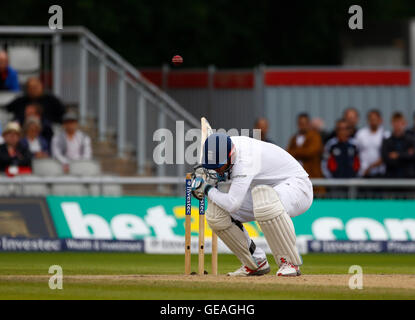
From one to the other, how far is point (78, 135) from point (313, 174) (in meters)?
4.47

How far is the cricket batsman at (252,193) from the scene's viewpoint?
1199cm

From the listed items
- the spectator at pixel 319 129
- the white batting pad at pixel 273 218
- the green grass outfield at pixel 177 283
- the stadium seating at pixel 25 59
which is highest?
the stadium seating at pixel 25 59

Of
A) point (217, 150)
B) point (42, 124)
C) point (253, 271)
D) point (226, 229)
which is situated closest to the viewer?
point (217, 150)

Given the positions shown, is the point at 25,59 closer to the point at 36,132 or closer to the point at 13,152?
the point at 36,132

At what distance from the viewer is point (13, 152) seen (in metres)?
19.8

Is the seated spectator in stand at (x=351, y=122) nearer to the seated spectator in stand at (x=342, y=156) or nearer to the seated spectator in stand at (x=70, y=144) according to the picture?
the seated spectator in stand at (x=342, y=156)

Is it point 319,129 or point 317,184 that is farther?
point 319,129

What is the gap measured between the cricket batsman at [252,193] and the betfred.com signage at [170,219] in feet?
20.6

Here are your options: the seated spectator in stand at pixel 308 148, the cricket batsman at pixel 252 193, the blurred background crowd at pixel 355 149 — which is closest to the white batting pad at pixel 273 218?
the cricket batsman at pixel 252 193

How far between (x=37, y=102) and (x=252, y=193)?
975 centimetres

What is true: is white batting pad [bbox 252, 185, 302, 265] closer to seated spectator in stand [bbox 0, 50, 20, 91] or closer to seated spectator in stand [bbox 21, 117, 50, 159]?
seated spectator in stand [bbox 21, 117, 50, 159]

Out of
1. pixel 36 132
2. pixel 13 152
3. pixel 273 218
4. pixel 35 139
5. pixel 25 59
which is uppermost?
pixel 25 59

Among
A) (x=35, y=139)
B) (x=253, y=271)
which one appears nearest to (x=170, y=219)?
(x=35, y=139)
